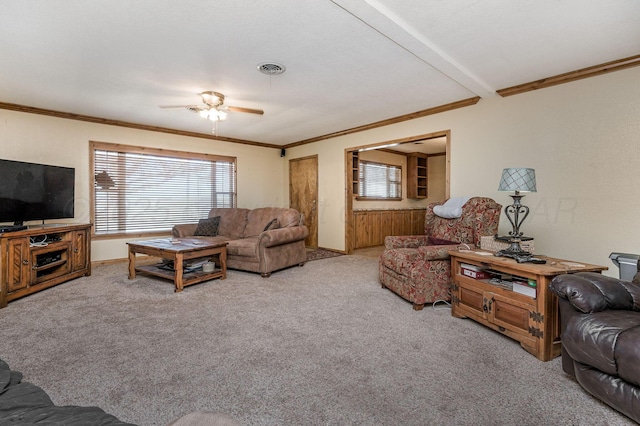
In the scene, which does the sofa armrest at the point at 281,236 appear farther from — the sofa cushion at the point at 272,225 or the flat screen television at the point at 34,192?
the flat screen television at the point at 34,192

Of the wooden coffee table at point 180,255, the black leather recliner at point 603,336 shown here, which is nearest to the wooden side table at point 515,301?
the black leather recliner at point 603,336

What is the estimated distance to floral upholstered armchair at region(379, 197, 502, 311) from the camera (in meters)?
2.93

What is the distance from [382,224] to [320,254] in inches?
76.3

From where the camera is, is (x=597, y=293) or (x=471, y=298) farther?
(x=471, y=298)

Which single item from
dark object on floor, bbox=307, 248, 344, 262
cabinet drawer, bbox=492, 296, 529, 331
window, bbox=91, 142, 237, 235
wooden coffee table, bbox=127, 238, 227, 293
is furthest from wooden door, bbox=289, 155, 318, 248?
cabinet drawer, bbox=492, 296, 529, 331

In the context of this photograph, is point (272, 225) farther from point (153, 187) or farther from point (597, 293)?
point (597, 293)

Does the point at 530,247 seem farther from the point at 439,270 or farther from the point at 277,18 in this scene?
the point at 277,18

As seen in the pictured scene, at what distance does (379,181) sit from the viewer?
292 inches

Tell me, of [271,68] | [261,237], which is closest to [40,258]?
[261,237]

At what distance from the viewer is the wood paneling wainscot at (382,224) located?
6.62 meters

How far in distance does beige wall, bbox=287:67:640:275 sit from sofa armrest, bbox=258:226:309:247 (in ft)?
7.70

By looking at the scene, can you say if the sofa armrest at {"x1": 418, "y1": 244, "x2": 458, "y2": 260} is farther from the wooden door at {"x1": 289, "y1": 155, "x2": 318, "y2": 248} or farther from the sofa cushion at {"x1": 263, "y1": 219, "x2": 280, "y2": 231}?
the wooden door at {"x1": 289, "y1": 155, "x2": 318, "y2": 248}

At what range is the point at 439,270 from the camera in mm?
2986

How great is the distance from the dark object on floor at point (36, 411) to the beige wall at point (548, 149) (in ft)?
13.5
